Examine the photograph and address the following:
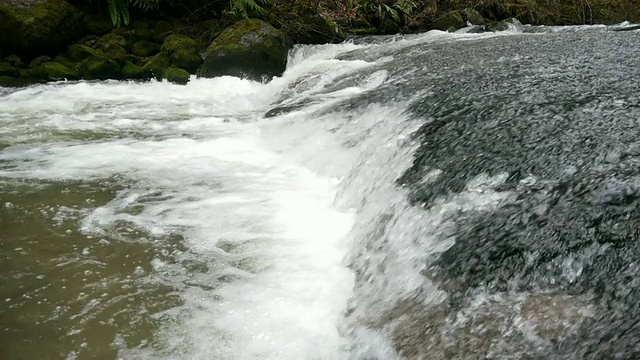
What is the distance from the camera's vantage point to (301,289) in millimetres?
3133

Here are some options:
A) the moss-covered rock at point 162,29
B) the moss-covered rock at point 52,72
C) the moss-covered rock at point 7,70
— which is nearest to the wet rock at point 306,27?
the moss-covered rock at point 162,29

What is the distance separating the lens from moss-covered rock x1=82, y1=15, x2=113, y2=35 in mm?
9852

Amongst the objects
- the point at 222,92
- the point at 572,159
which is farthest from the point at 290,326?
the point at 222,92

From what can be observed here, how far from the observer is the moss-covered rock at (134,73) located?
8.94 m

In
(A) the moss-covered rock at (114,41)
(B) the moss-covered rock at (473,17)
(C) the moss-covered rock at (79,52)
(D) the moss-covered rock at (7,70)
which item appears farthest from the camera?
(B) the moss-covered rock at (473,17)

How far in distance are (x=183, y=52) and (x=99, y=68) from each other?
149 centimetres

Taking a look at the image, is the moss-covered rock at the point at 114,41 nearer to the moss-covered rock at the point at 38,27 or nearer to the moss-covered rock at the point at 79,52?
the moss-covered rock at the point at 79,52

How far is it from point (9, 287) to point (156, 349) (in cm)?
110

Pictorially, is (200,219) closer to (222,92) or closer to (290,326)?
(290,326)

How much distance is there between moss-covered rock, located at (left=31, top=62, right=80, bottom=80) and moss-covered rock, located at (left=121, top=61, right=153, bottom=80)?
2.57 ft

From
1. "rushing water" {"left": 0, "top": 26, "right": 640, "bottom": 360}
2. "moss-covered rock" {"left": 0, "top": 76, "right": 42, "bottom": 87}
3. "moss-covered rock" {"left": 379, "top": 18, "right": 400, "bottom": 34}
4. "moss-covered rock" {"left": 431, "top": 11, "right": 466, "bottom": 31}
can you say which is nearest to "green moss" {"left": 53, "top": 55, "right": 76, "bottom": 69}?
"moss-covered rock" {"left": 0, "top": 76, "right": 42, "bottom": 87}

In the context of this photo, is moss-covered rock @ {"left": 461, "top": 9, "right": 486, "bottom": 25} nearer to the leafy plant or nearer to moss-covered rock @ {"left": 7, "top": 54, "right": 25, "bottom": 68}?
the leafy plant

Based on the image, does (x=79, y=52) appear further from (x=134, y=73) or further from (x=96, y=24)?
(x=134, y=73)

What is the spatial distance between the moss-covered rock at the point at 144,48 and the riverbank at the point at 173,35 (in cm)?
2
